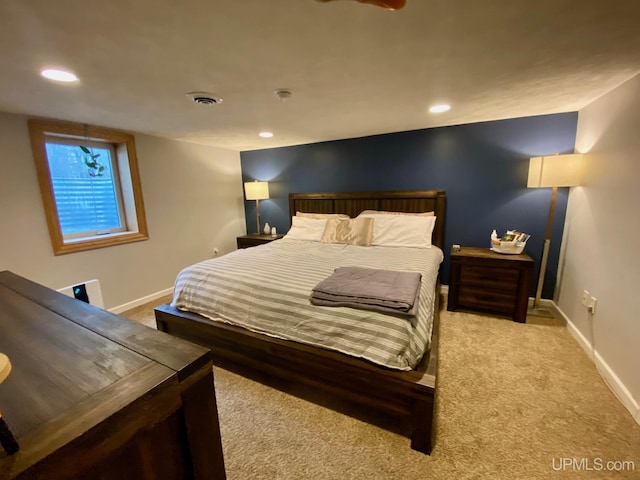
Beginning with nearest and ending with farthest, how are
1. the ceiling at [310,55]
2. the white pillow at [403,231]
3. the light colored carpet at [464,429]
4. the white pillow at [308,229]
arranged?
the ceiling at [310,55] < the light colored carpet at [464,429] < the white pillow at [403,231] < the white pillow at [308,229]

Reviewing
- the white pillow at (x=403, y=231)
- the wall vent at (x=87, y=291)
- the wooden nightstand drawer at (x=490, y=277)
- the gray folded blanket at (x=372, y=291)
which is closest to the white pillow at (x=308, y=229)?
the white pillow at (x=403, y=231)

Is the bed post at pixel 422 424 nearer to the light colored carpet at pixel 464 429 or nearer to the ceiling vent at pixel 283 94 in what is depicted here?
the light colored carpet at pixel 464 429

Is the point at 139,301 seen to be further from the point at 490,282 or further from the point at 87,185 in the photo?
the point at 490,282

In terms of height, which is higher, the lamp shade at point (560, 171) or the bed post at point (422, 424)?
the lamp shade at point (560, 171)

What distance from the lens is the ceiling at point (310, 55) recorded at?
3.57ft

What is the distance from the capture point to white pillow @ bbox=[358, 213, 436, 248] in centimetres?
Answer: 297

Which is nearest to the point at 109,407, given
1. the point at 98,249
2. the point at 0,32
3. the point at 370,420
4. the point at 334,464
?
the point at 334,464

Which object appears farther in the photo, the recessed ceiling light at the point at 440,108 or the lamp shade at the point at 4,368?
the recessed ceiling light at the point at 440,108

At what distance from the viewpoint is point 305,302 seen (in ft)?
5.68

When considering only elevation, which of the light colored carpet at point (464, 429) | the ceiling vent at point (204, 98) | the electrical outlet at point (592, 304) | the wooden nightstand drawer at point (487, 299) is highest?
the ceiling vent at point (204, 98)

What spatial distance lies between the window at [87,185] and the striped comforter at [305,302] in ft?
4.62

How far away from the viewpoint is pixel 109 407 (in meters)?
0.54

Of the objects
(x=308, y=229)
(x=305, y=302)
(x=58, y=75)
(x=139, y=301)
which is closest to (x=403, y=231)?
(x=308, y=229)

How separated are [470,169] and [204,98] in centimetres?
273
